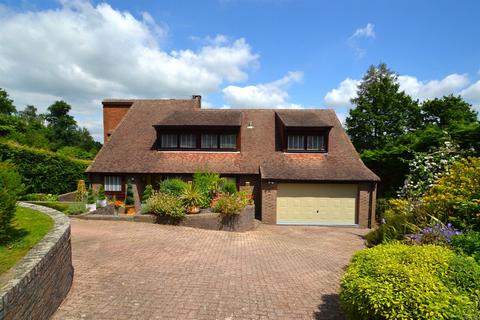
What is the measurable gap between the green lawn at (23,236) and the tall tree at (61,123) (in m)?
54.9

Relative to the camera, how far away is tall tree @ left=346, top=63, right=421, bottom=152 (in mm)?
28109

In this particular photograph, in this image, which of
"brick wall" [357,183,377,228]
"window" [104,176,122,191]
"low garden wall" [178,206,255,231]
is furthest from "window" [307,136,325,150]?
"window" [104,176,122,191]

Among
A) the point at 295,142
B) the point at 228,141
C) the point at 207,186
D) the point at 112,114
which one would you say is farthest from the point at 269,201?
the point at 112,114

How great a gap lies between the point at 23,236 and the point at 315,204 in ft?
44.4

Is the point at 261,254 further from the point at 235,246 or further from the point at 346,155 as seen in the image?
the point at 346,155

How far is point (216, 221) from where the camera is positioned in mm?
11898

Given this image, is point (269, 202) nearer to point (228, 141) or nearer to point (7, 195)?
point (228, 141)

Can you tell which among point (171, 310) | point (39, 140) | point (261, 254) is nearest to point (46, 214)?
A: point (171, 310)

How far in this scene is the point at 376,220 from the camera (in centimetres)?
1597

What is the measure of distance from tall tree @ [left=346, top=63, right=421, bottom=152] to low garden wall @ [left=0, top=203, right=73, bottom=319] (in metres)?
30.1

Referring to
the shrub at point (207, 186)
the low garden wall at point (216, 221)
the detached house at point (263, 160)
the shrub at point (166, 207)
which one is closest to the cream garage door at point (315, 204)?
the detached house at point (263, 160)

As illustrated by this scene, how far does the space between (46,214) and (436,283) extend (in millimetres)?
8925

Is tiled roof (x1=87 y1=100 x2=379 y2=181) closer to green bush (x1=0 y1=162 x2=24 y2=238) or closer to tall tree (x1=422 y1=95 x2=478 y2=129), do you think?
green bush (x1=0 y1=162 x2=24 y2=238)

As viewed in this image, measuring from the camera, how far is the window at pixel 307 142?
662 inches
